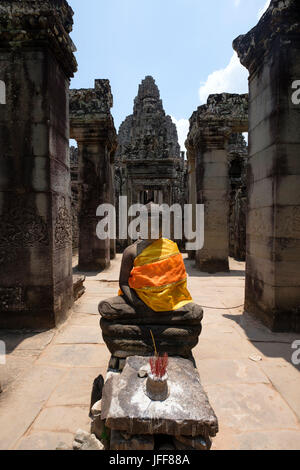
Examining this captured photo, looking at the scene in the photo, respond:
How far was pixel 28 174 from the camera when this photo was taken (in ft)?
12.5

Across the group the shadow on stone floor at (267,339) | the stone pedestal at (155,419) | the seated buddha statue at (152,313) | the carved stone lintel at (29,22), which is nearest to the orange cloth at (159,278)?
the seated buddha statue at (152,313)

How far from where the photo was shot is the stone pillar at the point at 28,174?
12.4ft

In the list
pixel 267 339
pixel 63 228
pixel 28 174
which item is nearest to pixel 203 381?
pixel 267 339

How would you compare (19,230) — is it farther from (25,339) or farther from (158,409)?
(158,409)

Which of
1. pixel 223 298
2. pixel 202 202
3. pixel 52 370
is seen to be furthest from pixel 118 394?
pixel 202 202

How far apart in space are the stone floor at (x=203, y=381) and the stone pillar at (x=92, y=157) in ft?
14.9

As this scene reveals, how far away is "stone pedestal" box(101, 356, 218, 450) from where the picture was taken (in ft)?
5.62

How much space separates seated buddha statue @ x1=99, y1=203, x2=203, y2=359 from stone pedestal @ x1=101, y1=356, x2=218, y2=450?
65cm

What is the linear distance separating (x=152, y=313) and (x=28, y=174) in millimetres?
2731

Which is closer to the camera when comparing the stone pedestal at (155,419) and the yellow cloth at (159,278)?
the stone pedestal at (155,419)

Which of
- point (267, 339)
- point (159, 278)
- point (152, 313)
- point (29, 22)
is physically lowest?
point (267, 339)

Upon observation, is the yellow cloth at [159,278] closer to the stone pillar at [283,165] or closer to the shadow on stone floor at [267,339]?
the shadow on stone floor at [267,339]

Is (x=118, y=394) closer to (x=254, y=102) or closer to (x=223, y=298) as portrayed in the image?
(x=223, y=298)

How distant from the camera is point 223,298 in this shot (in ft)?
18.6
